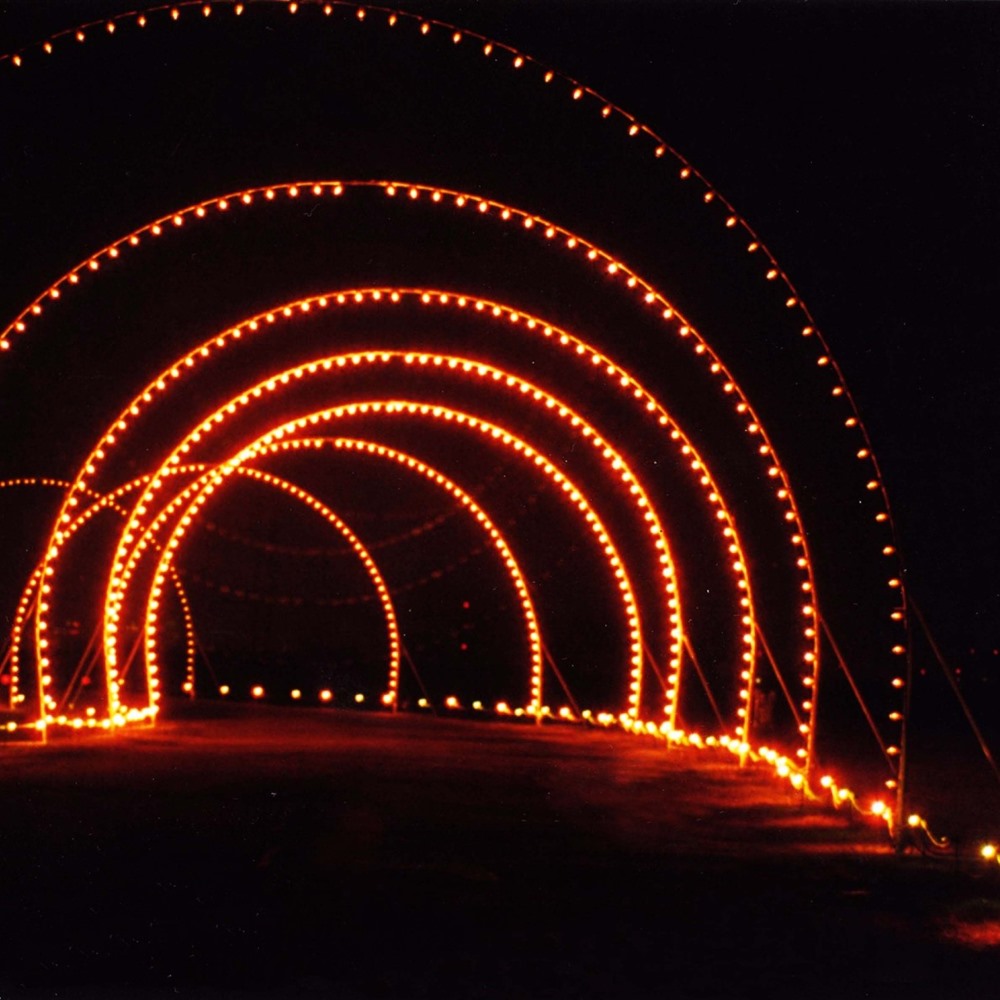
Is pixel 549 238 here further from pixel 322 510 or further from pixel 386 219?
pixel 322 510

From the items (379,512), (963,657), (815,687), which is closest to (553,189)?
(815,687)

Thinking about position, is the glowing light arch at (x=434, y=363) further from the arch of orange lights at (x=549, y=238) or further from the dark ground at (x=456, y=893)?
the dark ground at (x=456, y=893)

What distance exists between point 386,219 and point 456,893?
7894 mm

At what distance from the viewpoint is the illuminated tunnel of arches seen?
10.5m

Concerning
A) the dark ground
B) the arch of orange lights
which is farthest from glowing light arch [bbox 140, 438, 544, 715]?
the dark ground

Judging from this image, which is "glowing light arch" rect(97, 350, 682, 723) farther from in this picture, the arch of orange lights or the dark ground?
the dark ground

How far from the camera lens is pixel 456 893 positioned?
6.51 metres

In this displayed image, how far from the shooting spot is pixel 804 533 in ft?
35.0

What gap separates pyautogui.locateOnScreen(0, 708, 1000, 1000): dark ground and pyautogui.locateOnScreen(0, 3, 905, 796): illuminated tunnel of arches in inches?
81.1

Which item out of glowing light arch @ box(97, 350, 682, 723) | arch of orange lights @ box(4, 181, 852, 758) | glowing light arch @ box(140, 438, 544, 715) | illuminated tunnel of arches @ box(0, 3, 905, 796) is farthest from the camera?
glowing light arch @ box(140, 438, 544, 715)

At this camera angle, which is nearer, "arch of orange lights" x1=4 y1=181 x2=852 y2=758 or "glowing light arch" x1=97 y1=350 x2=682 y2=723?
"arch of orange lights" x1=4 y1=181 x2=852 y2=758

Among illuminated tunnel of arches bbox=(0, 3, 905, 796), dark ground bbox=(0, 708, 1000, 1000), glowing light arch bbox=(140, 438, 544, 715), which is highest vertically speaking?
illuminated tunnel of arches bbox=(0, 3, 905, 796)

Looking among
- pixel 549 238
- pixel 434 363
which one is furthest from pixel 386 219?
pixel 434 363

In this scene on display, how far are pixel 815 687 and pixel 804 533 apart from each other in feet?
3.90
